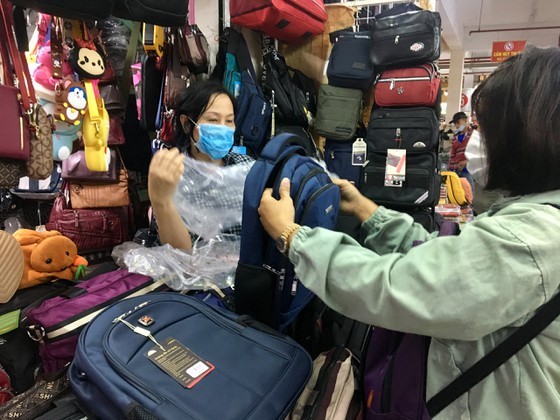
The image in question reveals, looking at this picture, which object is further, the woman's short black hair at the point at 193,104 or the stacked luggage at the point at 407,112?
the stacked luggage at the point at 407,112

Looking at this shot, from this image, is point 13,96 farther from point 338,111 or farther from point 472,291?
point 338,111

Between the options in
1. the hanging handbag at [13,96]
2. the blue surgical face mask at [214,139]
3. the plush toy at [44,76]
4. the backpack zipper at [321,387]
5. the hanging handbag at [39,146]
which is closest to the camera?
the backpack zipper at [321,387]

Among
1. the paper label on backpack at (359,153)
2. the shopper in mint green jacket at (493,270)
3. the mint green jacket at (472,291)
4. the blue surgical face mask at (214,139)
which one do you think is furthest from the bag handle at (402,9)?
the mint green jacket at (472,291)

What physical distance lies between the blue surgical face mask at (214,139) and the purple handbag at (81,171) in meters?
0.72

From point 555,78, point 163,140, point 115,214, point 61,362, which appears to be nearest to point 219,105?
point 163,140

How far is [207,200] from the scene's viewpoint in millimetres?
1667

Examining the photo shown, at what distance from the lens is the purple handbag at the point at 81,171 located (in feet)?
7.03

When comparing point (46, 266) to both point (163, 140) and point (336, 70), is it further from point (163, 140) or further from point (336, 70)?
point (336, 70)

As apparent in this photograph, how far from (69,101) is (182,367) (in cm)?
122

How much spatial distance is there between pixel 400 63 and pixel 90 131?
7.20 ft

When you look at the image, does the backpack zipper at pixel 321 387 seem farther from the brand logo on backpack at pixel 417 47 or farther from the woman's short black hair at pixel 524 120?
the brand logo on backpack at pixel 417 47

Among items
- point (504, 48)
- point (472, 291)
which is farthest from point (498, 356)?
point (504, 48)

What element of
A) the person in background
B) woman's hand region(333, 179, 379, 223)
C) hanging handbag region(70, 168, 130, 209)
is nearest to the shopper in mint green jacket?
woman's hand region(333, 179, 379, 223)

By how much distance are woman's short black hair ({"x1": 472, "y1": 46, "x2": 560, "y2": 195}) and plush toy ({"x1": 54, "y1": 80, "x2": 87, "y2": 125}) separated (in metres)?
1.46
